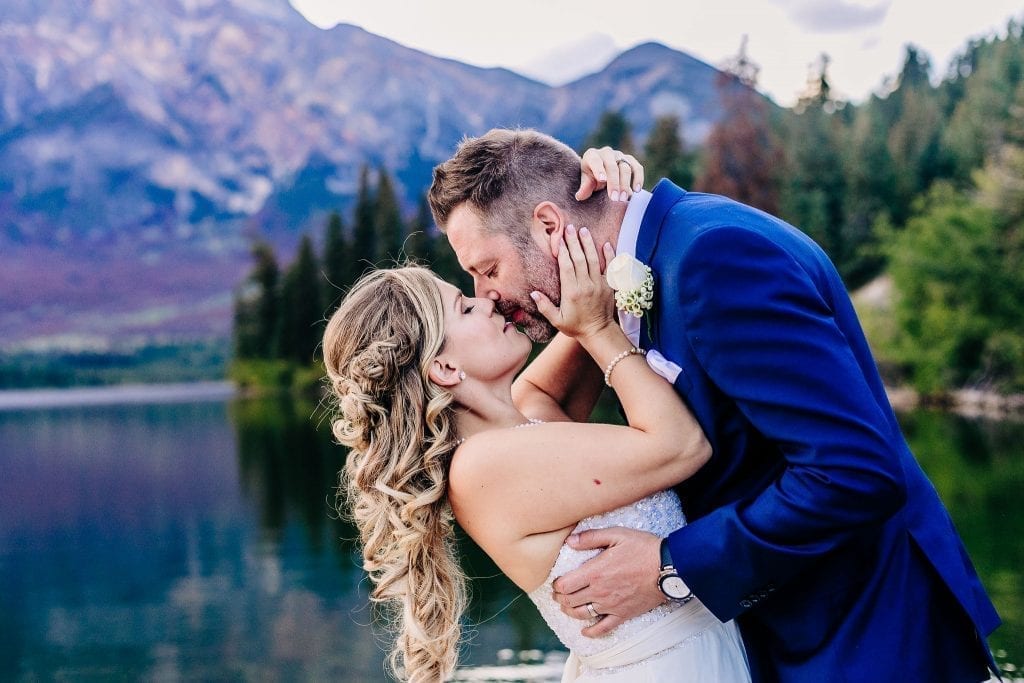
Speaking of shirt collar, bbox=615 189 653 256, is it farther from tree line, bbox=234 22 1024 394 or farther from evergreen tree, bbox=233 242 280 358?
evergreen tree, bbox=233 242 280 358

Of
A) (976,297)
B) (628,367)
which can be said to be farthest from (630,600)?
(976,297)

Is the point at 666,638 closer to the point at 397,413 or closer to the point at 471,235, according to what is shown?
the point at 397,413

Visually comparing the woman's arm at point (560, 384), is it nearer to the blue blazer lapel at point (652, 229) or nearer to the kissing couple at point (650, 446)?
the kissing couple at point (650, 446)

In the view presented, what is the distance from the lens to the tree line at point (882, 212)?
34031mm

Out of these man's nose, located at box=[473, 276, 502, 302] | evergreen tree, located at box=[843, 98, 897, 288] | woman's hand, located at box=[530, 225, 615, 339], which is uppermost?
woman's hand, located at box=[530, 225, 615, 339]

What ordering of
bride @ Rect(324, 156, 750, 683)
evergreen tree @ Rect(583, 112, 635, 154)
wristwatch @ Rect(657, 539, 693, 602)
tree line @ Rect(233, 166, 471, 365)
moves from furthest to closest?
tree line @ Rect(233, 166, 471, 365) → evergreen tree @ Rect(583, 112, 635, 154) → bride @ Rect(324, 156, 750, 683) → wristwatch @ Rect(657, 539, 693, 602)

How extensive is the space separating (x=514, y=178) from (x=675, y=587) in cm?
110

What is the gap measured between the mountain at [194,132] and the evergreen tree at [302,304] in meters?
38.0

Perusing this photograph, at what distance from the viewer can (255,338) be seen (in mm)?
66375

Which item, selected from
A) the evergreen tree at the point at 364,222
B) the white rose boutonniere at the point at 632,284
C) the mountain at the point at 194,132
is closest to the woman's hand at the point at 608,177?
the white rose boutonniere at the point at 632,284

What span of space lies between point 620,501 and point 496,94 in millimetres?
113800

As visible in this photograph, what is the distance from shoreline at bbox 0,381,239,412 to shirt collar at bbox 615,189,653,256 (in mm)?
72762

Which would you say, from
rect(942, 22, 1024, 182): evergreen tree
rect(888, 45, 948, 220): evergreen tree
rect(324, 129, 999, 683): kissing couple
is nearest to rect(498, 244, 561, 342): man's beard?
rect(324, 129, 999, 683): kissing couple

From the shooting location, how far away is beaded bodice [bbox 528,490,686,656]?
8.85 ft
